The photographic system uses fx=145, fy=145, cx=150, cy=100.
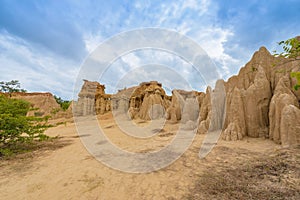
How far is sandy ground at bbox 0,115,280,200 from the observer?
10.4ft

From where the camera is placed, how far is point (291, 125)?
4.59 m

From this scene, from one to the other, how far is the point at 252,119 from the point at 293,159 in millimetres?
2901

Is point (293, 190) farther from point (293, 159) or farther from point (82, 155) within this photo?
point (82, 155)

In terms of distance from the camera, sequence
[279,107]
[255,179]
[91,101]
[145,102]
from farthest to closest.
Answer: [91,101] → [145,102] → [279,107] → [255,179]

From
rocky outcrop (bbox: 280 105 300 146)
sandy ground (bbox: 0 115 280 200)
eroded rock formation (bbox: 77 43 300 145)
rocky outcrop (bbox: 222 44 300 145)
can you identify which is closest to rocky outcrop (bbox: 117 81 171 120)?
eroded rock formation (bbox: 77 43 300 145)

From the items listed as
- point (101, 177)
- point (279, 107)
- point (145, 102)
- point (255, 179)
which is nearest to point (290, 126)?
point (279, 107)

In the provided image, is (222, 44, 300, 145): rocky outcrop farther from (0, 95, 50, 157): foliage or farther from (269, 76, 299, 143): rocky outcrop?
(0, 95, 50, 157): foliage

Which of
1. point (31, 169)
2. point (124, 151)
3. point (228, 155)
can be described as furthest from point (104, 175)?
point (228, 155)

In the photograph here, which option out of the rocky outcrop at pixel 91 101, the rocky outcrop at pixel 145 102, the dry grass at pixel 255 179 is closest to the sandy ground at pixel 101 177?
the dry grass at pixel 255 179

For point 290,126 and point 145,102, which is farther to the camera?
point 145,102

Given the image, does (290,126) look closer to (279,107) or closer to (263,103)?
(279,107)

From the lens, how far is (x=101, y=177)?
3879 millimetres

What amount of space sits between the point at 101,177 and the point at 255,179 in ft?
12.1

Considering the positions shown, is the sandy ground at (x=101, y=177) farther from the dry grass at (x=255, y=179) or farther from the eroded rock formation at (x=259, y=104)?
the eroded rock formation at (x=259, y=104)
